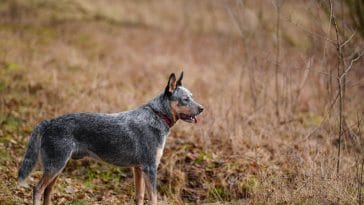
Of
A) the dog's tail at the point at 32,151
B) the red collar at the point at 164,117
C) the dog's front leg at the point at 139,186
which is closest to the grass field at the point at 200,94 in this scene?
the dog's front leg at the point at 139,186

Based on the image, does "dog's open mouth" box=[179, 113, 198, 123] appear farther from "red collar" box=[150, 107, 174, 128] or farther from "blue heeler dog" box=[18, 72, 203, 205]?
"red collar" box=[150, 107, 174, 128]

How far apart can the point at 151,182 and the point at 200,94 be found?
6360 mm

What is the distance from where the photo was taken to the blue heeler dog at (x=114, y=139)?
23.6 feet

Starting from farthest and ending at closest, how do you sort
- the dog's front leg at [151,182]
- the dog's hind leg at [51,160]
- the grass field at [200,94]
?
the grass field at [200,94]
the dog's front leg at [151,182]
the dog's hind leg at [51,160]

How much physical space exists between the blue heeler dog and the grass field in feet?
2.96

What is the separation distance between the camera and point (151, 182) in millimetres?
7516

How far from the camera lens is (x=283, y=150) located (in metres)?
9.82

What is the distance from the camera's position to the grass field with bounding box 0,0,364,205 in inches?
343

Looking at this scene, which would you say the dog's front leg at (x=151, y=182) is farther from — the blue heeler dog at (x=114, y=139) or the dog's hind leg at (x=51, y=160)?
the dog's hind leg at (x=51, y=160)

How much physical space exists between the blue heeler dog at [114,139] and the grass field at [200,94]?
0.90 metres

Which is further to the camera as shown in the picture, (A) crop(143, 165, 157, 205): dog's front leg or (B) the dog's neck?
(B) the dog's neck

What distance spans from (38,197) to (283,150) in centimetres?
432

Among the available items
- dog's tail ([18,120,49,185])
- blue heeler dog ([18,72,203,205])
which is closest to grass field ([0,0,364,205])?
dog's tail ([18,120,49,185])

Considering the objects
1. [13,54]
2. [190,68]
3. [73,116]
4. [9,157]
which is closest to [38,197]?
[73,116]
